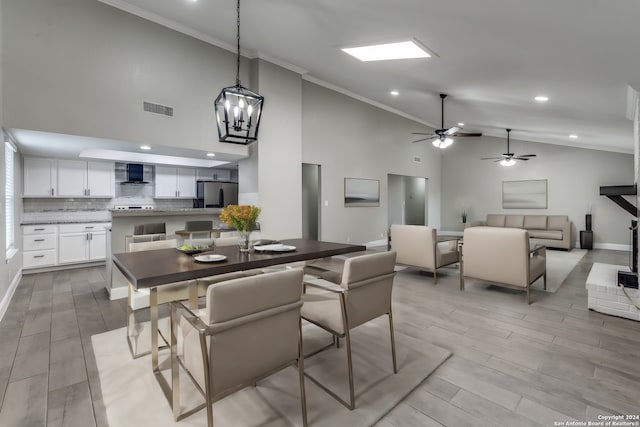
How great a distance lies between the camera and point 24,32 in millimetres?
3225

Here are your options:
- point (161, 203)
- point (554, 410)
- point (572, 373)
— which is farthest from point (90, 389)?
point (161, 203)

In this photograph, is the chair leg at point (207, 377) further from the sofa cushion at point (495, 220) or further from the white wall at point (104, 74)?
the sofa cushion at point (495, 220)

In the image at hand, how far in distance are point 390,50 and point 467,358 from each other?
330 cm

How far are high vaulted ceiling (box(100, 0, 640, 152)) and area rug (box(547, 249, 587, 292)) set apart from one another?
8.46ft

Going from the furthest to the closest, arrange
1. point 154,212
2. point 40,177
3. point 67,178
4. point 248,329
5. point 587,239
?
point 587,239 < point 67,178 < point 40,177 < point 154,212 < point 248,329

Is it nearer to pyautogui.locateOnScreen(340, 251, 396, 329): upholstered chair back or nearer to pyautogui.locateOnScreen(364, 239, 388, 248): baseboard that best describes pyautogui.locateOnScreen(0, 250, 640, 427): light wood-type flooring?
pyautogui.locateOnScreen(340, 251, 396, 329): upholstered chair back

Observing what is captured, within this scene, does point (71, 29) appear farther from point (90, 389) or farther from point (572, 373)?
point (572, 373)

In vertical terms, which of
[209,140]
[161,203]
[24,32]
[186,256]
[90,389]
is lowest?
[90,389]

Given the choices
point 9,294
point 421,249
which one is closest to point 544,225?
point 421,249

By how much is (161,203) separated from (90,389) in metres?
5.36

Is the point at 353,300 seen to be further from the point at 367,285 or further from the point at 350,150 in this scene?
the point at 350,150

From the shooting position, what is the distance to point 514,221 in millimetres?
8602

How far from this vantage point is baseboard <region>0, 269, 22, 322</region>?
315cm

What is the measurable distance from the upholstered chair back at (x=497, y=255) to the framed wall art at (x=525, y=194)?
246 inches
